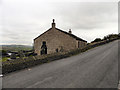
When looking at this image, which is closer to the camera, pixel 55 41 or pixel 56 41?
pixel 56 41

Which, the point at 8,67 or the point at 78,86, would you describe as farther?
the point at 8,67

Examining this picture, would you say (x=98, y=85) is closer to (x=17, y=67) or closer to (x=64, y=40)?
(x=17, y=67)

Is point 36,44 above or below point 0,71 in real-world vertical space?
above

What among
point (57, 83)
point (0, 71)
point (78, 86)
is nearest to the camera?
point (78, 86)

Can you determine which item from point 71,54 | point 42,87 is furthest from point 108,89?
point 71,54

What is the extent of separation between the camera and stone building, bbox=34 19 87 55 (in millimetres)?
21594

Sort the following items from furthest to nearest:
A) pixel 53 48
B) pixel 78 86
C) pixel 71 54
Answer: pixel 53 48
pixel 71 54
pixel 78 86

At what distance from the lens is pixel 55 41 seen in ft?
78.6

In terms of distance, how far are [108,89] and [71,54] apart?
8.58 metres

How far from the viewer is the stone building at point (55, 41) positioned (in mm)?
21594

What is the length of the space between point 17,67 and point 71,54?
7742 millimetres

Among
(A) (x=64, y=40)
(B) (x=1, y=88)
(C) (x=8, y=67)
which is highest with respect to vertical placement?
(A) (x=64, y=40)

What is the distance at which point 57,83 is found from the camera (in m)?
4.23

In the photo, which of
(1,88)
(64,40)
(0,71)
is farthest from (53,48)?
(1,88)
